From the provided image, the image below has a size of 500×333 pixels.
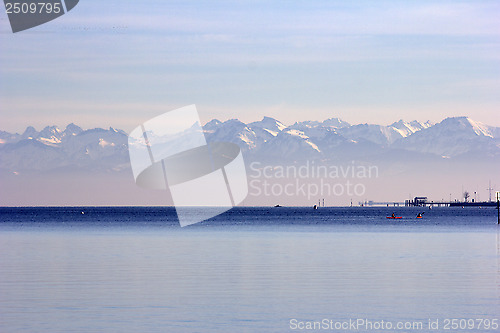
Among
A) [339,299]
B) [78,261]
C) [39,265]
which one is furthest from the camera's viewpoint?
[78,261]

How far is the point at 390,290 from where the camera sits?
41.8 metres

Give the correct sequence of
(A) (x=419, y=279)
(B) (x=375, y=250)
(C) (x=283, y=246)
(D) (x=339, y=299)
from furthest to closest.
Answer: (C) (x=283, y=246)
(B) (x=375, y=250)
(A) (x=419, y=279)
(D) (x=339, y=299)

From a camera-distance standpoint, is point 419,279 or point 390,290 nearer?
point 390,290

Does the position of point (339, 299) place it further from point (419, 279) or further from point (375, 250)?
point (375, 250)

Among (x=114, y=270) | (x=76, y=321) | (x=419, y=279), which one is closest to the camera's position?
(x=76, y=321)

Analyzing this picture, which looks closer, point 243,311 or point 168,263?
point 243,311

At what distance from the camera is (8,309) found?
3512 cm

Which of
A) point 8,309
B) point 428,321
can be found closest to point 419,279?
point 428,321

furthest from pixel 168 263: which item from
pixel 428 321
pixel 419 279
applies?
pixel 428 321

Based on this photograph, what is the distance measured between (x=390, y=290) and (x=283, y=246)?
1494 inches

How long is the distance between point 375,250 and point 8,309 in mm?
43704

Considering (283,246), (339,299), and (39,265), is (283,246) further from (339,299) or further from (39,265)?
(339,299)

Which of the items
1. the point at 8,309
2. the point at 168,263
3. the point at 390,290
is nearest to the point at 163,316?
the point at 8,309

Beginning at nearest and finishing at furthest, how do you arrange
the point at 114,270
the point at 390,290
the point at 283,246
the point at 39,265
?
the point at 390,290, the point at 114,270, the point at 39,265, the point at 283,246
